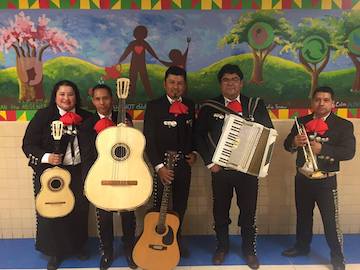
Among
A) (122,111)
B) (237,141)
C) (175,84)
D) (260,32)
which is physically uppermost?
(260,32)

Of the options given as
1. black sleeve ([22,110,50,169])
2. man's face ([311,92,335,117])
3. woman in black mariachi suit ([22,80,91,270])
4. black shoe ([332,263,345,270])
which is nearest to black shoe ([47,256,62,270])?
woman in black mariachi suit ([22,80,91,270])

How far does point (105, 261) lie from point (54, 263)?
444mm

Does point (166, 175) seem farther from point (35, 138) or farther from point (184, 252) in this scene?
point (35, 138)

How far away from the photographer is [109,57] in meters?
3.80

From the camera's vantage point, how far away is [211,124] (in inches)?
133

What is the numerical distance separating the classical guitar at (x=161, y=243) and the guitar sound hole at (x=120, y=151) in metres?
0.40

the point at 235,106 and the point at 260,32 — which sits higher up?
the point at 260,32

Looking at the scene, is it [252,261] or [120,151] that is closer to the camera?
[120,151]

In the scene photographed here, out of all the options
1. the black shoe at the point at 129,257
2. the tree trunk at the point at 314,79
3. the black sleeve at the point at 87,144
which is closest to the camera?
the black sleeve at the point at 87,144

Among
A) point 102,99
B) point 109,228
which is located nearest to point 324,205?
point 109,228

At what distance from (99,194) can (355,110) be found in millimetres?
2562

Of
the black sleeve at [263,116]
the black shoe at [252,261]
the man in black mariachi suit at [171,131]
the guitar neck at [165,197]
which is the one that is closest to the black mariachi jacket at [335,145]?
the black sleeve at [263,116]

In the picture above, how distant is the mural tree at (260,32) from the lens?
12.4 feet

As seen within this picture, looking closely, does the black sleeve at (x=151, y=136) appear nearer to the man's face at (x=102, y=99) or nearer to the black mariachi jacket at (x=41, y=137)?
the man's face at (x=102, y=99)
